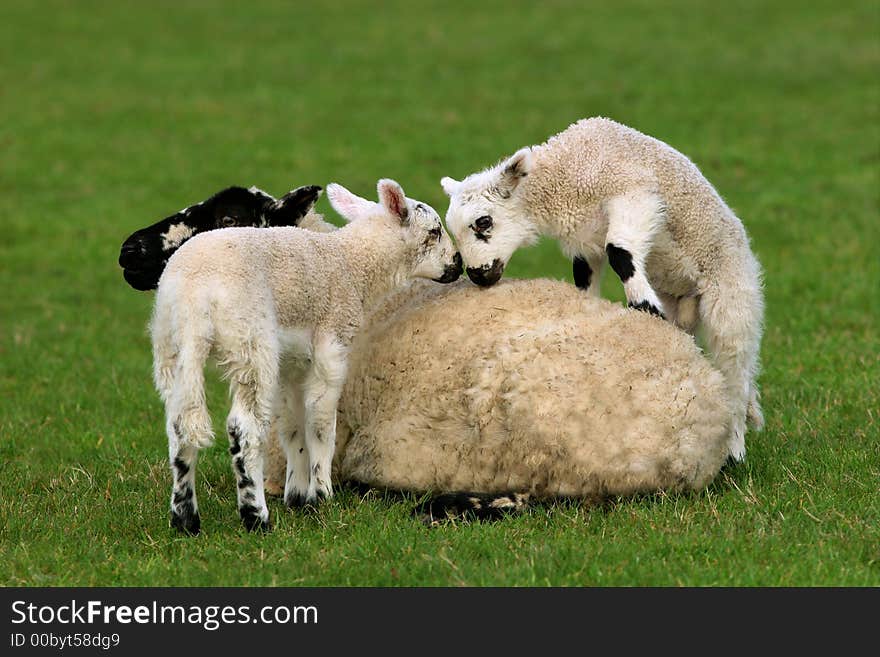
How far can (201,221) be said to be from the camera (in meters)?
7.93

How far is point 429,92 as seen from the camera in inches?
899

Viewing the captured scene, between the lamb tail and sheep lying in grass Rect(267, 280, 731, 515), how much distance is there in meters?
0.01

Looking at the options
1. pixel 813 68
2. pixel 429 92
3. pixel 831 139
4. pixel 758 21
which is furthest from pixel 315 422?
pixel 758 21

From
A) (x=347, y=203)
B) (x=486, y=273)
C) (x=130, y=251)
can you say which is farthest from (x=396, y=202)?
(x=130, y=251)

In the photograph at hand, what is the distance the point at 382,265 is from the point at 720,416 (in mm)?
2023

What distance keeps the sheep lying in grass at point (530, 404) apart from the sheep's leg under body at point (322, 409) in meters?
0.31

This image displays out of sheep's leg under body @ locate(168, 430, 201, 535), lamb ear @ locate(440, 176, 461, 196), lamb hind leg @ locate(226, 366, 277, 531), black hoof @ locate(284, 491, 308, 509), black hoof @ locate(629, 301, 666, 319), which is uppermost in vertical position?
lamb ear @ locate(440, 176, 461, 196)

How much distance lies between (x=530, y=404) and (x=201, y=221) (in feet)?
7.50

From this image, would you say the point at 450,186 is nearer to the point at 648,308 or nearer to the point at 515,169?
the point at 515,169

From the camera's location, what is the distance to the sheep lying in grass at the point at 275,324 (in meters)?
6.52

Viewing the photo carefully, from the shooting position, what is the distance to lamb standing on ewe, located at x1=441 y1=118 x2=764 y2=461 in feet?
25.6

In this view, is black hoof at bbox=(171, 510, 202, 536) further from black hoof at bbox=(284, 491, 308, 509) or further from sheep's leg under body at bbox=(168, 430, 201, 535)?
black hoof at bbox=(284, 491, 308, 509)

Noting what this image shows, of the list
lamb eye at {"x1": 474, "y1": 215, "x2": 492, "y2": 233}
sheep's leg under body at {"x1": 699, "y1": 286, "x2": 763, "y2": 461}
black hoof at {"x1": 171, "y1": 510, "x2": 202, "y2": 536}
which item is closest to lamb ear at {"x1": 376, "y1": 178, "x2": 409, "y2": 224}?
lamb eye at {"x1": 474, "y1": 215, "x2": 492, "y2": 233}
